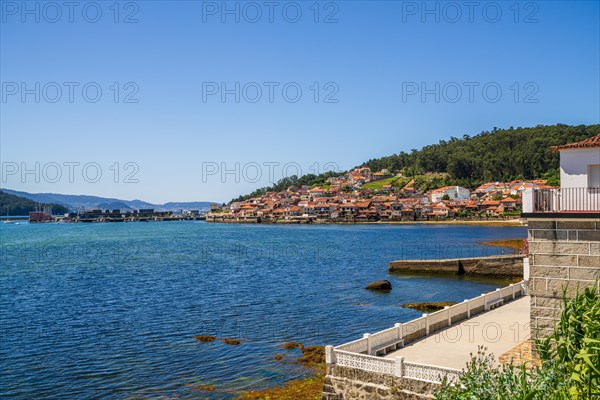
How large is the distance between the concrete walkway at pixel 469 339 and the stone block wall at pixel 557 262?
232cm

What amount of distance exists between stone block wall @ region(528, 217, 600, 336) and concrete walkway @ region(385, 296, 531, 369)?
7.62 feet

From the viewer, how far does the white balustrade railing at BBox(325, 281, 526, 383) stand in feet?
46.7

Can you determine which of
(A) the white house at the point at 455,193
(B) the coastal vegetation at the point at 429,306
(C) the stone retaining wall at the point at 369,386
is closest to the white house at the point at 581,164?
(C) the stone retaining wall at the point at 369,386

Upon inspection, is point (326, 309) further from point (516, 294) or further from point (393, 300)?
point (516, 294)

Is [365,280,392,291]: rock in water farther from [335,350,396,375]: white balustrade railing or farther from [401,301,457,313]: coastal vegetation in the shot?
[335,350,396,375]: white balustrade railing

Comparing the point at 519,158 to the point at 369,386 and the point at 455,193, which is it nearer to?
the point at 455,193

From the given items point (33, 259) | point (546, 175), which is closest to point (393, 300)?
point (33, 259)

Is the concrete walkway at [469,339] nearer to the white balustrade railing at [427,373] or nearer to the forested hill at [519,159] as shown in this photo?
the white balustrade railing at [427,373]

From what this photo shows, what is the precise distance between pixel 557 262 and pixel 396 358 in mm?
4993

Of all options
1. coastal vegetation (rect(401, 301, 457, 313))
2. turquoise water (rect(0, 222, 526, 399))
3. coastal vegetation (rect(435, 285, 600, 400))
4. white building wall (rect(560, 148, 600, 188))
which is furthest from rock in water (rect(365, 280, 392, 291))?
coastal vegetation (rect(435, 285, 600, 400))

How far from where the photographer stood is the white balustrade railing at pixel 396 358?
14.2 metres

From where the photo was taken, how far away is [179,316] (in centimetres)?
3362

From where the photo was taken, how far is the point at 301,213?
186 meters

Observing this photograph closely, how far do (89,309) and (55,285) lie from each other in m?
13.6
